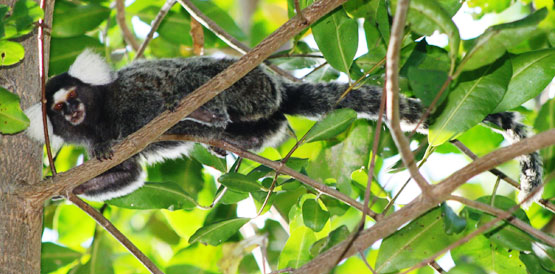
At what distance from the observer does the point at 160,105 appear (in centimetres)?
319

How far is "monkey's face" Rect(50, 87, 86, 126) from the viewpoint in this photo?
3.15m

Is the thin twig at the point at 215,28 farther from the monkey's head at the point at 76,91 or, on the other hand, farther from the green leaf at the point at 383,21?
the green leaf at the point at 383,21

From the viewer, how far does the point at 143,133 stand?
2.29 m

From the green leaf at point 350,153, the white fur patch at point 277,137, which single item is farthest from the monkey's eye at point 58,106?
the green leaf at point 350,153

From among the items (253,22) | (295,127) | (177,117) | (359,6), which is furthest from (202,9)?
(177,117)

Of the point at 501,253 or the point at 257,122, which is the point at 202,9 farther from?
the point at 501,253

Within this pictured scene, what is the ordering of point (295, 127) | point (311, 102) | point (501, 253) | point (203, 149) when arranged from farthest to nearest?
point (295, 127)
point (311, 102)
point (203, 149)
point (501, 253)

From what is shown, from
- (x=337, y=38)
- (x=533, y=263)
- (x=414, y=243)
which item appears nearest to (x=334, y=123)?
(x=337, y=38)

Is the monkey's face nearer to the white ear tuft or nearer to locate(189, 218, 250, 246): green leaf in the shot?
the white ear tuft

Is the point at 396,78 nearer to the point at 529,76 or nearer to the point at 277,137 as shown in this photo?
the point at 529,76

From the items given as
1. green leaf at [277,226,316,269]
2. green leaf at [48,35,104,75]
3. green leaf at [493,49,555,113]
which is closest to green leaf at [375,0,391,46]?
green leaf at [493,49,555,113]

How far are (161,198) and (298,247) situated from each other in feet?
2.26

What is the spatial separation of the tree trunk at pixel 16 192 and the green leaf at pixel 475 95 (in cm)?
160

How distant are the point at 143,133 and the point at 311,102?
1.08 meters
